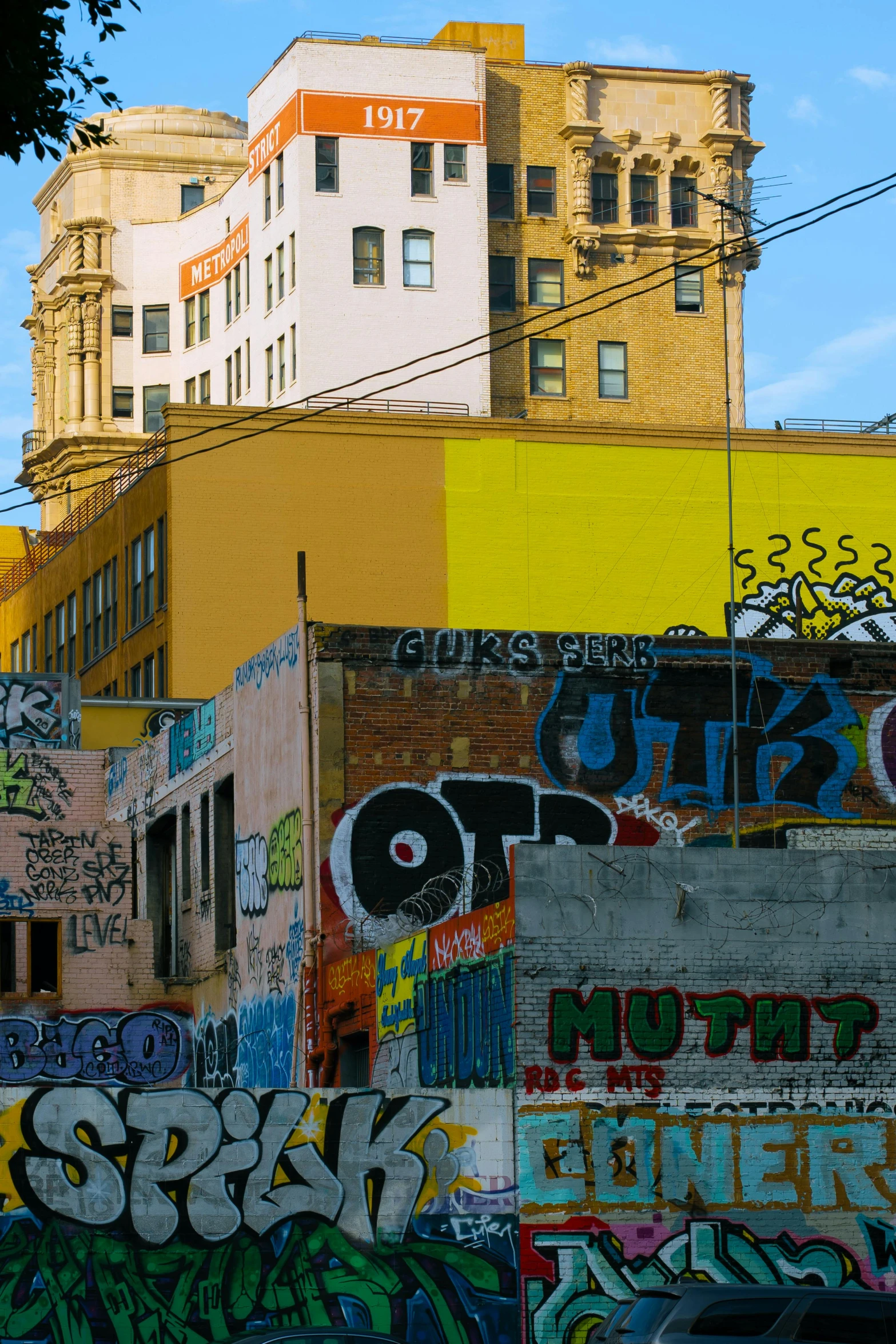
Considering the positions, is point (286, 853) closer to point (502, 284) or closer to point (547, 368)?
point (547, 368)

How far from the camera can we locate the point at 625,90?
247 feet

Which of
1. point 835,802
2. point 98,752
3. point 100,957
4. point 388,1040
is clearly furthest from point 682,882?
point 98,752

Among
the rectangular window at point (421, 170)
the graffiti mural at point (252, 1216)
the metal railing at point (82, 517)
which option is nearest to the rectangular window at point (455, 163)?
the rectangular window at point (421, 170)

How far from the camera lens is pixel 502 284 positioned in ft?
239

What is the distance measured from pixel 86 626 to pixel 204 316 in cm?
2823

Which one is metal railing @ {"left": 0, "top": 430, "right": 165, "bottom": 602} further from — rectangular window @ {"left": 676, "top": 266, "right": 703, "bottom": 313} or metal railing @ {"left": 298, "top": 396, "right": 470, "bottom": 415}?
rectangular window @ {"left": 676, "top": 266, "right": 703, "bottom": 313}

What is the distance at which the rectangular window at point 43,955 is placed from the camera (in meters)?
32.1

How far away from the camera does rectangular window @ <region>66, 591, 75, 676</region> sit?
2328 inches

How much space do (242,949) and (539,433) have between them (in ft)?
82.7

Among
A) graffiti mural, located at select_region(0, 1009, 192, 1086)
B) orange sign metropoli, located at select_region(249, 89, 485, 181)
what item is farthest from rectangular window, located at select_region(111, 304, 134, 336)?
graffiti mural, located at select_region(0, 1009, 192, 1086)

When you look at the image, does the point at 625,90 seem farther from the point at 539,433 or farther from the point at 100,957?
the point at 100,957

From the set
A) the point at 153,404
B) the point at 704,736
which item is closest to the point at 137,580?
the point at 704,736

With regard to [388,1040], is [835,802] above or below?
above

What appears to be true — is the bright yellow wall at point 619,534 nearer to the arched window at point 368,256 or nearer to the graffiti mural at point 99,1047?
the arched window at point 368,256
